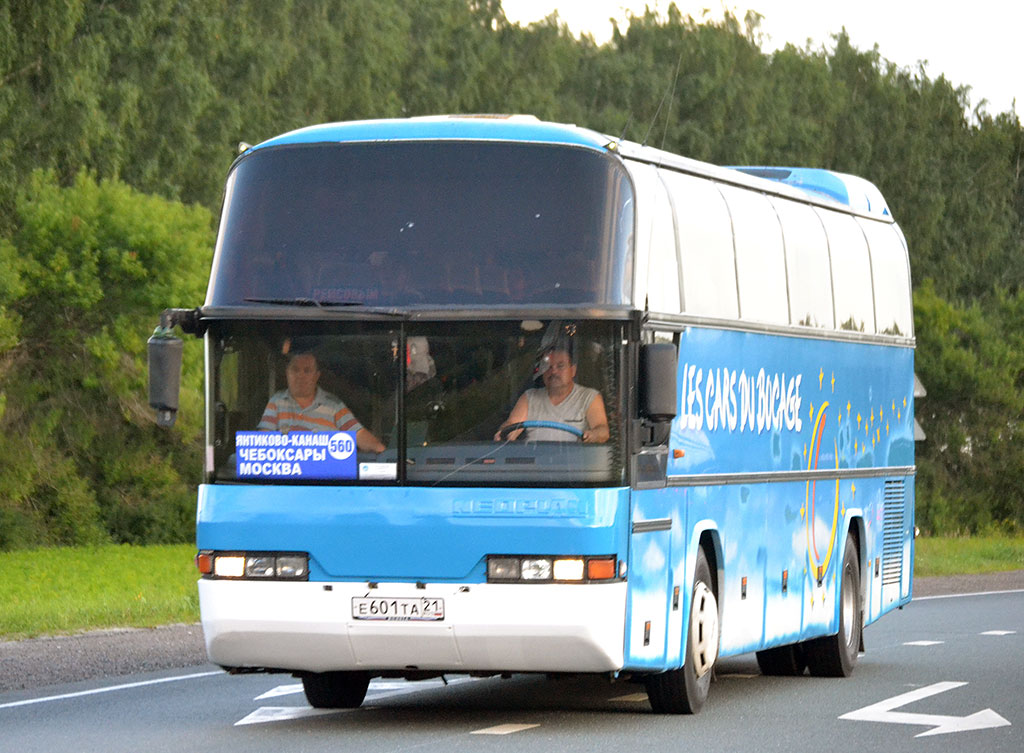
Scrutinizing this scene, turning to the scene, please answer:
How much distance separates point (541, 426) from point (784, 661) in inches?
237

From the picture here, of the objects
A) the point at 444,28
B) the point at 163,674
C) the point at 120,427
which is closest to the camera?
the point at 163,674

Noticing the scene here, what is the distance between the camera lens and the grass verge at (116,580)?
22469 mm

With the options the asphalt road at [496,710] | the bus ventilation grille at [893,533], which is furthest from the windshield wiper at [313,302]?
the bus ventilation grille at [893,533]

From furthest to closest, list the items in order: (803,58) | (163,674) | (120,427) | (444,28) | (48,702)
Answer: (803,58) → (444,28) → (120,427) → (163,674) → (48,702)

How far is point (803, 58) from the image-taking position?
83.8m

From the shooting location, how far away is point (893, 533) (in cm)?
1881

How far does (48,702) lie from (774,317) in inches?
213

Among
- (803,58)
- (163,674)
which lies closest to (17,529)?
(163,674)

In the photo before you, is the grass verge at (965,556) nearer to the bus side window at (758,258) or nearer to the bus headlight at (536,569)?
the bus side window at (758,258)

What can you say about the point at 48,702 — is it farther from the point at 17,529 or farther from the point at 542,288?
the point at 17,529

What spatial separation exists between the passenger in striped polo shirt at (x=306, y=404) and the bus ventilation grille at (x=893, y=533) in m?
7.56

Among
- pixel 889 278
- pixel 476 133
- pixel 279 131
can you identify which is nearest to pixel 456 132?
pixel 476 133

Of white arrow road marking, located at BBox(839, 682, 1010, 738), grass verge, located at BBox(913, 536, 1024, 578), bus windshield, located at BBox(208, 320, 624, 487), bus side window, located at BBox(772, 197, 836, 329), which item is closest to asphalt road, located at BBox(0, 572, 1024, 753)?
white arrow road marking, located at BBox(839, 682, 1010, 738)

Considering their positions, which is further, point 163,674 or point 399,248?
point 163,674
